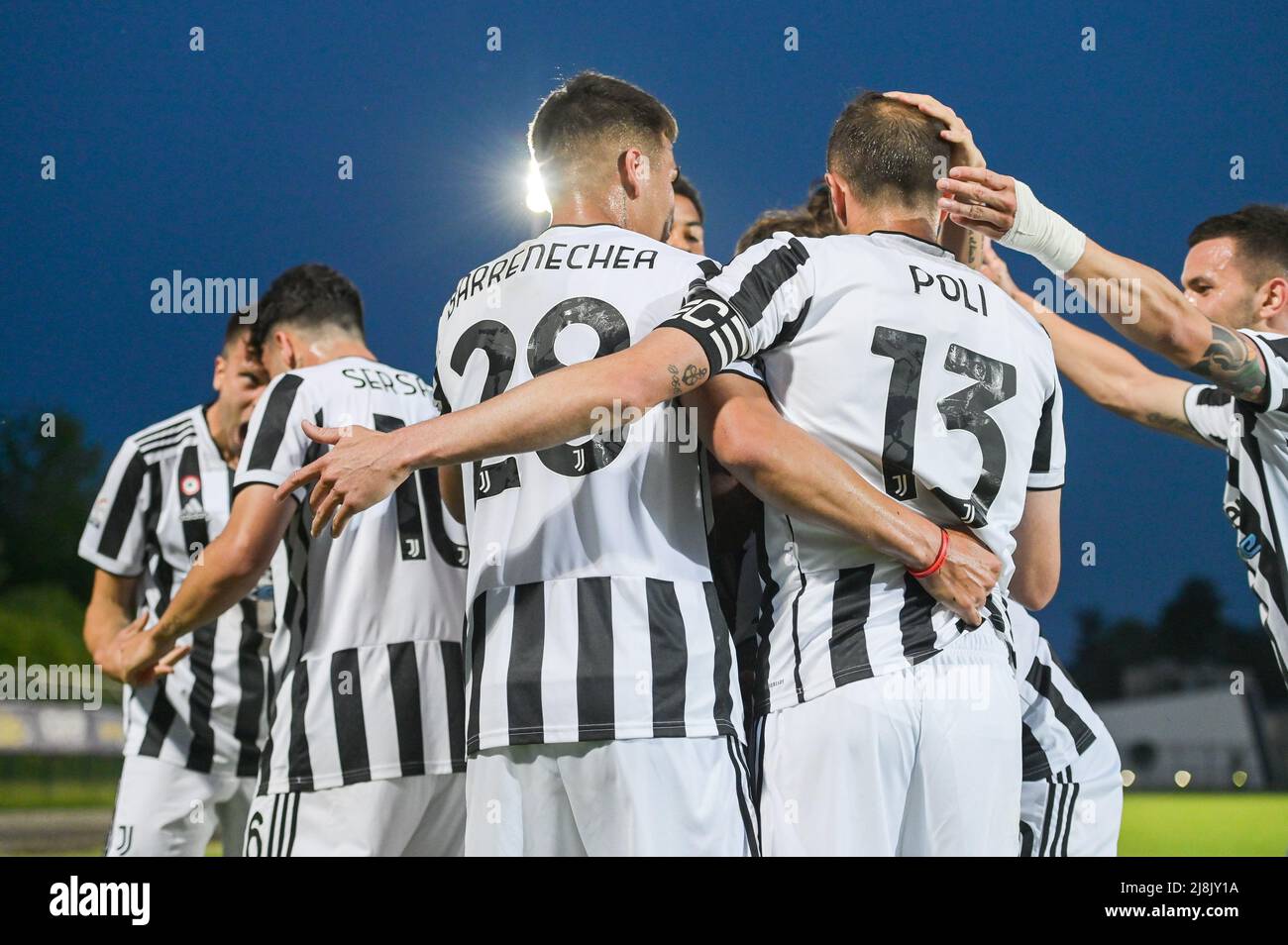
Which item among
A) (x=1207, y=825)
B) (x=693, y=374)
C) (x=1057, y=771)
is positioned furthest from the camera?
(x=1207, y=825)

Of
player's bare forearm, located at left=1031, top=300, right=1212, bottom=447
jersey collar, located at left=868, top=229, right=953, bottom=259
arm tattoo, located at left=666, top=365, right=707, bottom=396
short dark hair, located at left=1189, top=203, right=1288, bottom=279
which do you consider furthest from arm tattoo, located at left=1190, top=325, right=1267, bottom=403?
arm tattoo, located at left=666, top=365, right=707, bottom=396

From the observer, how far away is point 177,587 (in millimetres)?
4594

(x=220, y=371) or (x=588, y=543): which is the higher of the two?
(x=220, y=371)

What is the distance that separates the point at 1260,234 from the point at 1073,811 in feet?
7.52

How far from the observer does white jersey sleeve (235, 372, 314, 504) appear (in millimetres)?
3197

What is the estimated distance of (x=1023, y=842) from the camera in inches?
133

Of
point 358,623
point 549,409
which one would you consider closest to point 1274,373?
point 549,409

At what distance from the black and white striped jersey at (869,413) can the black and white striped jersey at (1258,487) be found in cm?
155

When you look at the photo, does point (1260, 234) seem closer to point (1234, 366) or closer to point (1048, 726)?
point (1234, 366)

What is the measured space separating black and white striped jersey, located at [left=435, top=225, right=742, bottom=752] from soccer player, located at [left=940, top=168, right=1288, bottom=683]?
2.94ft

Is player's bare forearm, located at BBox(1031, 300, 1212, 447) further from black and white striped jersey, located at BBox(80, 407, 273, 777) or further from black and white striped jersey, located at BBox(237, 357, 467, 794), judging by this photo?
black and white striped jersey, located at BBox(80, 407, 273, 777)

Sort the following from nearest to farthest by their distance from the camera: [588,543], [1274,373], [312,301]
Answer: [588,543], [1274,373], [312,301]

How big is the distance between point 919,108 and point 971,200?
27 cm

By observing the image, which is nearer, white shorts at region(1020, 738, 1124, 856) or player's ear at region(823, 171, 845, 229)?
player's ear at region(823, 171, 845, 229)
